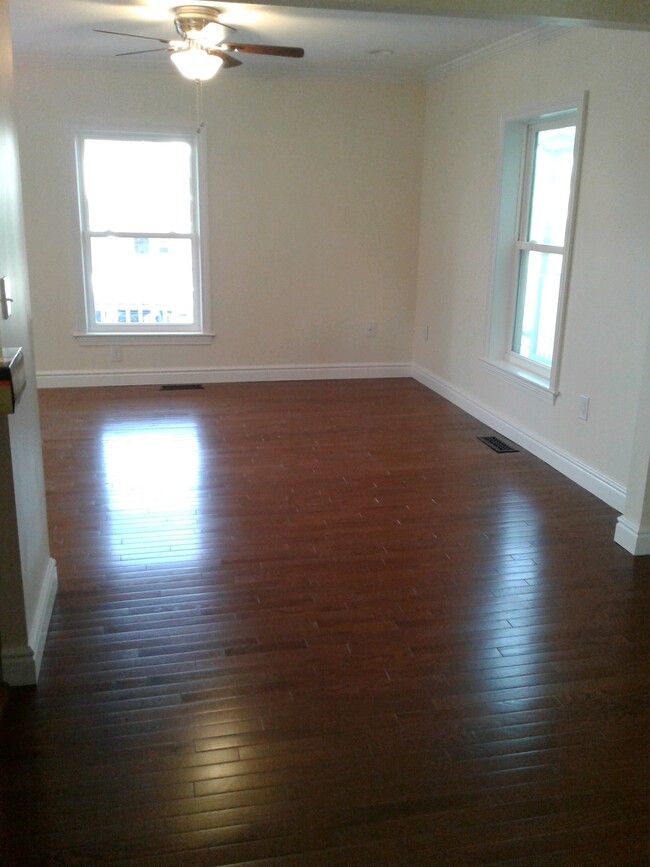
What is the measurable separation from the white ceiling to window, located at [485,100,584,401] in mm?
651

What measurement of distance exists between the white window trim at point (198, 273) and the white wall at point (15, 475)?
143 inches

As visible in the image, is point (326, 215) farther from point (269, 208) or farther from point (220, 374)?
point (220, 374)

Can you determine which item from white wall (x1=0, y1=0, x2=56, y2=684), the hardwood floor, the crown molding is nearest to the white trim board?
the hardwood floor

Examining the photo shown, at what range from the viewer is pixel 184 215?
6.30 meters

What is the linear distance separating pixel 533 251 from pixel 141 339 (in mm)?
3254

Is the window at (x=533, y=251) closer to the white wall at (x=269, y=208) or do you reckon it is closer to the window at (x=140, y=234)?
the white wall at (x=269, y=208)

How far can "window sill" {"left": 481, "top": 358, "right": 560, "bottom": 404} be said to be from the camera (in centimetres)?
465

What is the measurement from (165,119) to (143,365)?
198cm

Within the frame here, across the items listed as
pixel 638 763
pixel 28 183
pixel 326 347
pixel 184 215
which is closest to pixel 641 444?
pixel 638 763

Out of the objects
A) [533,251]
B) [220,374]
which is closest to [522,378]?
[533,251]

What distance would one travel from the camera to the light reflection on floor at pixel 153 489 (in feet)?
11.3

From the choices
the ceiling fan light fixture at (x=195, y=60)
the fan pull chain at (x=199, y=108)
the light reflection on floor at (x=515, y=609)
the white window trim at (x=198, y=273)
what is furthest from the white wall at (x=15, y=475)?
the fan pull chain at (x=199, y=108)

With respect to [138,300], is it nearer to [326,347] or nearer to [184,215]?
[184,215]

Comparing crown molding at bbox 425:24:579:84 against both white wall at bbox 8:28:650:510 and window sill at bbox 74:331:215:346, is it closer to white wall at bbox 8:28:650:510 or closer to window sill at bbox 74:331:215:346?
white wall at bbox 8:28:650:510
